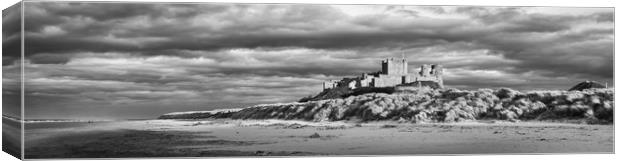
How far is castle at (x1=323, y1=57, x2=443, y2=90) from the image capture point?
3134 centimetres

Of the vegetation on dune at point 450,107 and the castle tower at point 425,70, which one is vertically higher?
the castle tower at point 425,70

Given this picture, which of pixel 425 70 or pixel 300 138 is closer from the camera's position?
pixel 300 138

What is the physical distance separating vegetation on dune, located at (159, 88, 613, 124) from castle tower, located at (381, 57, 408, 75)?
0.71 metres

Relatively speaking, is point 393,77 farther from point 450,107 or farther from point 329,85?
point 450,107

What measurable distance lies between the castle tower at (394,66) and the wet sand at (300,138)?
147 cm

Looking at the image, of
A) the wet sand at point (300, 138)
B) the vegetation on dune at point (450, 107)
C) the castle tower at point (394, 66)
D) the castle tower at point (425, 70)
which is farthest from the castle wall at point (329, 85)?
the castle tower at point (425, 70)

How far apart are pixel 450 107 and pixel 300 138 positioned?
4.41m

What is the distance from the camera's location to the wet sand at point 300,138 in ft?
97.9

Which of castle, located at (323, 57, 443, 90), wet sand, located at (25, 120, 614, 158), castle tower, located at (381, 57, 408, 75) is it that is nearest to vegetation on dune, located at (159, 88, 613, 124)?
wet sand, located at (25, 120, 614, 158)

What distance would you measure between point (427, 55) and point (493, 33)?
1998 mm

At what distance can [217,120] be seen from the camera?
30.8 metres

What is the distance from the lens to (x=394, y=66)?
103 ft

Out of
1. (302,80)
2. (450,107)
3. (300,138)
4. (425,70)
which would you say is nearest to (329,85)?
(302,80)

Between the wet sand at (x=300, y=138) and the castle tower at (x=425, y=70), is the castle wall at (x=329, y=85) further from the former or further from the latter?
the castle tower at (x=425, y=70)
